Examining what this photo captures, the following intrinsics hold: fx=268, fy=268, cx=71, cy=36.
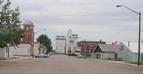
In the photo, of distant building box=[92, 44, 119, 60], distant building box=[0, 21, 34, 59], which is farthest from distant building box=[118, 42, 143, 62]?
distant building box=[0, 21, 34, 59]

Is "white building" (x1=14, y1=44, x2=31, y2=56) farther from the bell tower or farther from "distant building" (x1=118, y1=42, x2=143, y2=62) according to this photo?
"distant building" (x1=118, y1=42, x2=143, y2=62)

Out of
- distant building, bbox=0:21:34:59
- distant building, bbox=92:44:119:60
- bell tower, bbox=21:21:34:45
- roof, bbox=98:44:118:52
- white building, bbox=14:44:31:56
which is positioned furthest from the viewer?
bell tower, bbox=21:21:34:45

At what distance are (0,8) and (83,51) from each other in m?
121

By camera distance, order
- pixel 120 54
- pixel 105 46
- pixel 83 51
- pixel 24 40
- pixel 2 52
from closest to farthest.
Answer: pixel 2 52
pixel 120 54
pixel 105 46
pixel 24 40
pixel 83 51

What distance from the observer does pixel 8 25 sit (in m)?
34.4

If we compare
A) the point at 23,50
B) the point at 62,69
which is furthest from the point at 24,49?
the point at 62,69

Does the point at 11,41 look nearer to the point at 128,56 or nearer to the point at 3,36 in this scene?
the point at 3,36

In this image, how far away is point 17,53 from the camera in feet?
276

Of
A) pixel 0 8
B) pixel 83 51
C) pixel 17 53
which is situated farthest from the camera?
pixel 83 51

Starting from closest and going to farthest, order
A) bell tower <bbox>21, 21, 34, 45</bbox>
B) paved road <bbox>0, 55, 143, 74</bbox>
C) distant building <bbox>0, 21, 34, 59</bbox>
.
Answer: paved road <bbox>0, 55, 143, 74</bbox>
distant building <bbox>0, 21, 34, 59</bbox>
bell tower <bbox>21, 21, 34, 45</bbox>

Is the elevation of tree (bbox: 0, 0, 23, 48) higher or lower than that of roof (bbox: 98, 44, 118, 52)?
higher

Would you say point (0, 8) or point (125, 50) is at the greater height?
point (0, 8)

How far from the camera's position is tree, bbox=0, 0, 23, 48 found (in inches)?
1297

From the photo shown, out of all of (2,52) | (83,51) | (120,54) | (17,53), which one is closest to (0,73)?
(2,52)
